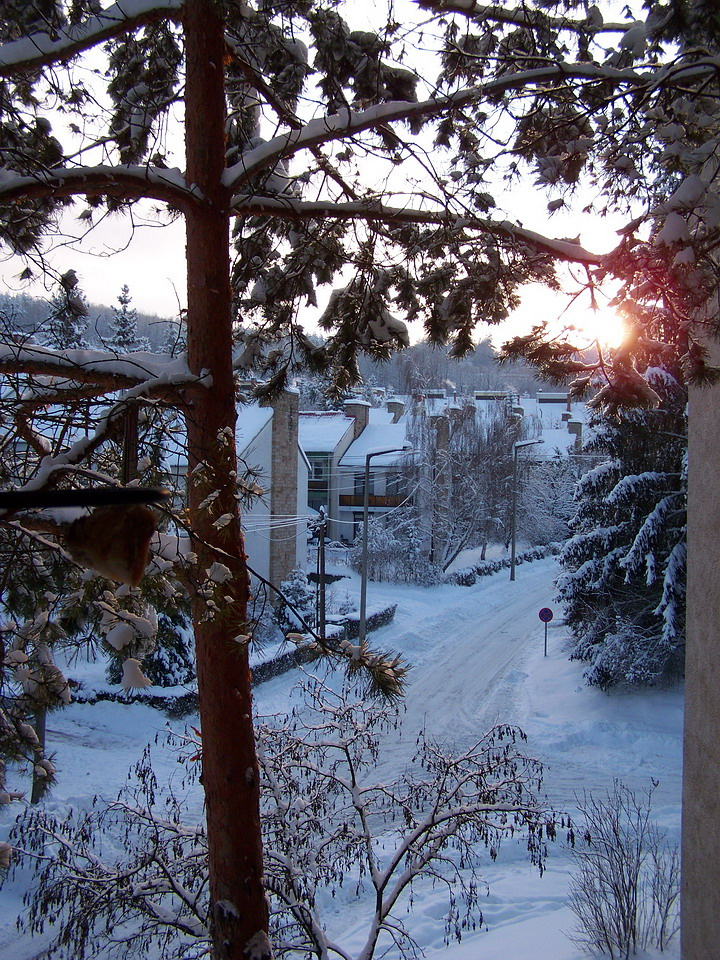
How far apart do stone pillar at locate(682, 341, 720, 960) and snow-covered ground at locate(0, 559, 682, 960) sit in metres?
1.86

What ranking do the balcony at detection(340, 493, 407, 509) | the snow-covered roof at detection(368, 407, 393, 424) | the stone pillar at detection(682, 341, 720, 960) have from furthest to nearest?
1. the snow-covered roof at detection(368, 407, 393, 424)
2. the balcony at detection(340, 493, 407, 509)
3. the stone pillar at detection(682, 341, 720, 960)

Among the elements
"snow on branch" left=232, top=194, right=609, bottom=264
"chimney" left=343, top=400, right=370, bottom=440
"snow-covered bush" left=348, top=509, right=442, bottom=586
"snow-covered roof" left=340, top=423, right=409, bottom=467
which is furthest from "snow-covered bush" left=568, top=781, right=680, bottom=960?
"chimney" left=343, top=400, right=370, bottom=440

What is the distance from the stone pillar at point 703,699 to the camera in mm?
4625

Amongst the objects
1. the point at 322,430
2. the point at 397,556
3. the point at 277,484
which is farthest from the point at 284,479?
the point at 322,430

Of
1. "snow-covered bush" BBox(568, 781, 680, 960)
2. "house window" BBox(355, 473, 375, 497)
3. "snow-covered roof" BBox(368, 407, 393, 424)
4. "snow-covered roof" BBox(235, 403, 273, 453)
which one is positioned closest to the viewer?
"snow-covered bush" BBox(568, 781, 680, 960)

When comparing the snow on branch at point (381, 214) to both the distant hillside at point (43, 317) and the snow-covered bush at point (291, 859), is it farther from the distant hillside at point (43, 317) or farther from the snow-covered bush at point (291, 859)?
the snow-covered bush at point (291, 859)

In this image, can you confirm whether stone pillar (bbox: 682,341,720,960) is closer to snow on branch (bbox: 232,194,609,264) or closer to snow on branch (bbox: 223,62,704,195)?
snow on branch (bbox: 232,194,609,264)

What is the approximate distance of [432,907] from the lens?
7.91m

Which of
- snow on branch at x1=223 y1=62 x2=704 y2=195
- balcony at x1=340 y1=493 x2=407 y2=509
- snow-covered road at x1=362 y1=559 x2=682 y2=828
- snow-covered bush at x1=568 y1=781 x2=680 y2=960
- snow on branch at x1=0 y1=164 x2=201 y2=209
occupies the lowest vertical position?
snow-covered road at x1=362 y1=559 x2=682 y2=828

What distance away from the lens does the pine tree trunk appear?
3.56 meters

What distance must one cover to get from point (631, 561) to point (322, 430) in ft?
63.9

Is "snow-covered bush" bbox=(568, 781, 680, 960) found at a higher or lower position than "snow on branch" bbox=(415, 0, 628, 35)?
lower

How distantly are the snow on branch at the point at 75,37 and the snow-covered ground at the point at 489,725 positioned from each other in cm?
762

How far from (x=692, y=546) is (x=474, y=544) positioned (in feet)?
90.5
